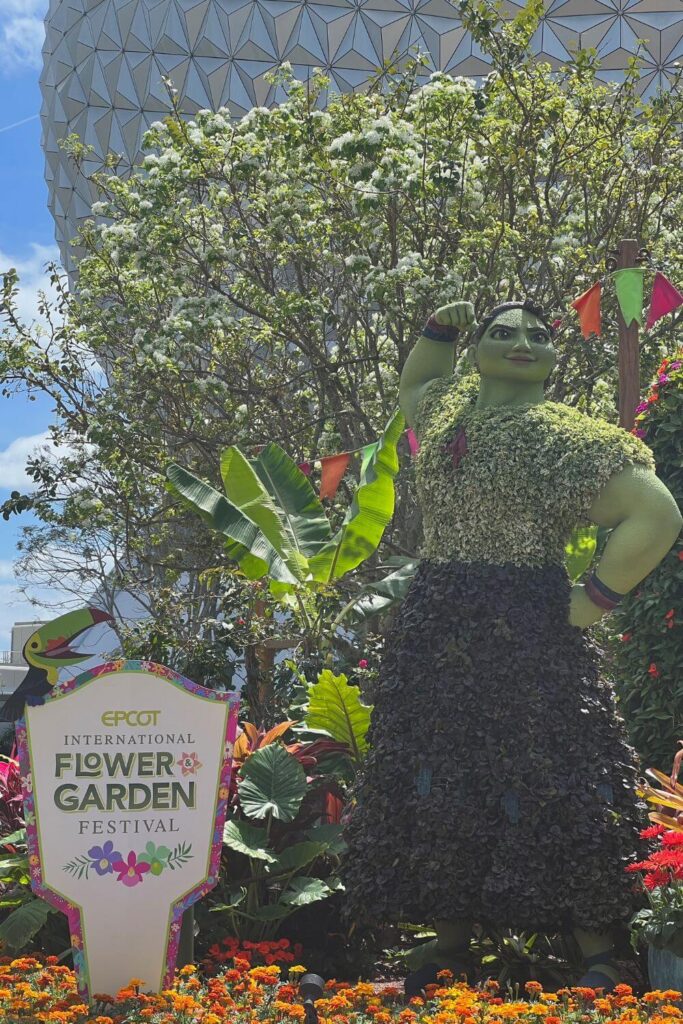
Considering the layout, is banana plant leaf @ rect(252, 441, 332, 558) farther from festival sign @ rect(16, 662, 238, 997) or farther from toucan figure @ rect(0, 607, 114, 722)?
festival sign @ rect(16, 662, 238, 997)

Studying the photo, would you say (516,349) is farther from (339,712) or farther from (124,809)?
(124,809)

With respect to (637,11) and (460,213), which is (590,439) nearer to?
(460,213)

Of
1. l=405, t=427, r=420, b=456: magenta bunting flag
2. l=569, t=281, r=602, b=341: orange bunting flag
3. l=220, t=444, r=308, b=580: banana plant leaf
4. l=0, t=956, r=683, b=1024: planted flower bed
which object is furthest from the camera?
l=220, t=444, r=308, b=580: banana plant leaf

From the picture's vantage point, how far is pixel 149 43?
29719 mm

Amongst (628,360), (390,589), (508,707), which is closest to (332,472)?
(390,589)

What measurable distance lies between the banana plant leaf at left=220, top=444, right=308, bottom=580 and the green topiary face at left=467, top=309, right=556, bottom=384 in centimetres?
314

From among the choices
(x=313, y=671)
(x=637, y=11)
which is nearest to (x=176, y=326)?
(x=313, y=671)

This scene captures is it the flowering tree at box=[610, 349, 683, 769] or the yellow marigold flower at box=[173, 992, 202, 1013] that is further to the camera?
the flowering tree at box=[610, 349, 683, 769]

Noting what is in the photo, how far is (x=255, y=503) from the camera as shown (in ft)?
27.6

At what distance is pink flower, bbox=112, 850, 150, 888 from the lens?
15.6ft

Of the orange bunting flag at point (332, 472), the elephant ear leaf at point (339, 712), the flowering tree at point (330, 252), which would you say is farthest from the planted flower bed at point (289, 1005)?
the flowering tree at point (330, 252)

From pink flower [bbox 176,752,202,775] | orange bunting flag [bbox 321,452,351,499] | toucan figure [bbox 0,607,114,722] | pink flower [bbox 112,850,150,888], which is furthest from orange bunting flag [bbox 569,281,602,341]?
pink flower [bbox 112,850,150,888]

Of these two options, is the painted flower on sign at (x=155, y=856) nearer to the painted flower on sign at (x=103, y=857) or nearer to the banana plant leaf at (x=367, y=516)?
the painted flower on sign at (x=103, y=857)

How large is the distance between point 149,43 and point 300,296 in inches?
830
